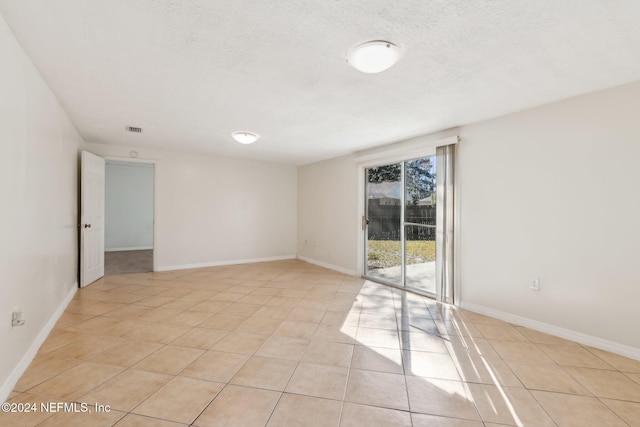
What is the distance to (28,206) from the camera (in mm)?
2164

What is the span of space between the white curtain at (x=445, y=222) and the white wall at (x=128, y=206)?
24.8 feet

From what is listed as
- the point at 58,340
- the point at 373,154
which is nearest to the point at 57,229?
the point at 58,340

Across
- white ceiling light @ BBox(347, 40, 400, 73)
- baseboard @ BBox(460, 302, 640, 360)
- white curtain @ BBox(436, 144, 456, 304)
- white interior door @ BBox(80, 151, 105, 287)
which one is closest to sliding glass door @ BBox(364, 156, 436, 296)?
white curtain @ BBox(436, 144, 456, 304)

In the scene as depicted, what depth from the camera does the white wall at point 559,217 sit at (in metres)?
2.39

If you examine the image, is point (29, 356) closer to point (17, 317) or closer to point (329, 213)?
point (17, 317)

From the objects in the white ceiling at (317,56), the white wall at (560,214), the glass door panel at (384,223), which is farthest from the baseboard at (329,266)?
the white ceiling at (317,56)

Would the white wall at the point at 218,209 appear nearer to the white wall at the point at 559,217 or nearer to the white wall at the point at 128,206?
the white wall at the point at 128,206

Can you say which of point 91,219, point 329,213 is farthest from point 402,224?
point 91,219

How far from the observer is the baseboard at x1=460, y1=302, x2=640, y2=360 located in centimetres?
237

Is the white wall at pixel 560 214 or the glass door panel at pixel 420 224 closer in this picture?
the white wall at pixel 560 214

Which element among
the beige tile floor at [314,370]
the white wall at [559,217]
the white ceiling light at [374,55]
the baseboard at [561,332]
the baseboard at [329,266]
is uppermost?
the white ceiling light at [374,55]

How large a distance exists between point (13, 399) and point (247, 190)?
4937 mm

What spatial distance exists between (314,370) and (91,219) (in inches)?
173

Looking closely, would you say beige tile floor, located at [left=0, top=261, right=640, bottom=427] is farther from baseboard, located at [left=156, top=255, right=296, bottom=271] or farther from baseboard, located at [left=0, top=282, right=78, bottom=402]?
baseboard, located at [left=156, top=255, right=296, bottom=271]
